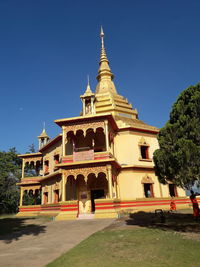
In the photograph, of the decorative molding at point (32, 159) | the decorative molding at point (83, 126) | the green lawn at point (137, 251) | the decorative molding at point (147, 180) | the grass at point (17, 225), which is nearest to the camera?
the green lawn at point (137, 251)

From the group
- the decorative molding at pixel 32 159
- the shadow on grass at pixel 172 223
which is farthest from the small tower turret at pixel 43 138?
the shadow on grass at pixel 172 223

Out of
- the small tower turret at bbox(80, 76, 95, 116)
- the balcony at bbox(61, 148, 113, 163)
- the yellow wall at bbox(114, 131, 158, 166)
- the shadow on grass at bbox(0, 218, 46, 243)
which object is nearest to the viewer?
the shadow on grass at bbox(0, 218, 46, 243)

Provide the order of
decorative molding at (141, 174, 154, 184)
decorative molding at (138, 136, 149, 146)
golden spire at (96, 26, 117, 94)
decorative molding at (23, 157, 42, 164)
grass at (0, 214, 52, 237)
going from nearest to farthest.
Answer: grass at (0, 214, 52, 237), decorative molding at (141, 174, 154, 184), decorative molding at (138, 136, 149, 146), decorative molding at (23, 157, 42, 164), golden spire at (96, 26, 117, 94)

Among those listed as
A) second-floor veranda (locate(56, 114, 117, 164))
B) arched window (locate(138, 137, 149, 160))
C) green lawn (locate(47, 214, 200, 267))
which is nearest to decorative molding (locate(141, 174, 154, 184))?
arched window (locate(138, 137, 149, 160))

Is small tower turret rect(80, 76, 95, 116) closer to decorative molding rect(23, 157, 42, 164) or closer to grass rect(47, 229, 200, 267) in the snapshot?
decorative molding rect(23, 157, 42, 164)

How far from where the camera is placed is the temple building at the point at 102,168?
18.3 metres

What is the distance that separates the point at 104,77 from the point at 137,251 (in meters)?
28.8

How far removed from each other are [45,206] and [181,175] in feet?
59.9

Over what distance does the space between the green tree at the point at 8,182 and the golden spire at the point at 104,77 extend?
23529 mm

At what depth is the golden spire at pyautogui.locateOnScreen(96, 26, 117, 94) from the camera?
101 ft

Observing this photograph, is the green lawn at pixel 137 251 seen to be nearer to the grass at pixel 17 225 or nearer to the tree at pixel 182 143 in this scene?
the tree at pixel 182 143

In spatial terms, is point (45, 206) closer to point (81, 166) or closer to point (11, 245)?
point (81, 166)

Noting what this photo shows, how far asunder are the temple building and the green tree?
16.3 meters

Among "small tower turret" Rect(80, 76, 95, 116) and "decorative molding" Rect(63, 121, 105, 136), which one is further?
"small tower turret" Rect(80, 76, 95, 116)
